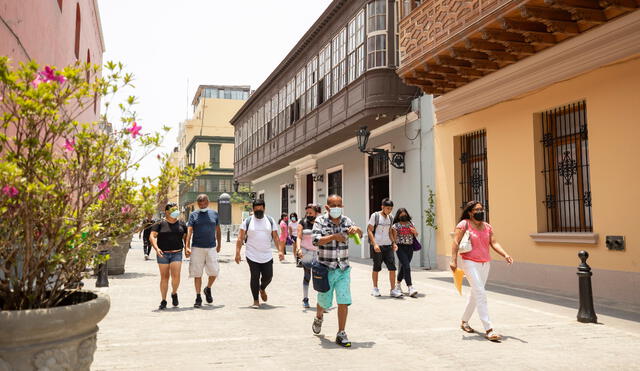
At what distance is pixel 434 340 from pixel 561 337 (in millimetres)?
1493

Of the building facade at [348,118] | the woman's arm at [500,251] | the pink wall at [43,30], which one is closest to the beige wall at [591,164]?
the building facade at [348,118]

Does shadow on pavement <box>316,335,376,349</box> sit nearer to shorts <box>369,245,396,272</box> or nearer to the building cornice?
shorts <box>369,245,396,272</box>

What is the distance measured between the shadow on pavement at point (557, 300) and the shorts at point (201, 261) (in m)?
5.36

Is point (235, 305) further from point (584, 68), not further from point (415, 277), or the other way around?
point (584, 68)

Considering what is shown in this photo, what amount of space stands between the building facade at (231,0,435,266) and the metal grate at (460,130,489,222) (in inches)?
52.9

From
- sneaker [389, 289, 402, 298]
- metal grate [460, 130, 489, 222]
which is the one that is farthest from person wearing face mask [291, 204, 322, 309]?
metal grate [460, 130, 489, 222]

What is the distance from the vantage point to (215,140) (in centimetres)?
6022

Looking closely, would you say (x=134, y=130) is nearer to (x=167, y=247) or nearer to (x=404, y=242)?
(x=167, y=247)

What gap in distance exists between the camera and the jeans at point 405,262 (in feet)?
30.5

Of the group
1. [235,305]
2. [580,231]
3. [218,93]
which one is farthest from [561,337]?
[218,93]

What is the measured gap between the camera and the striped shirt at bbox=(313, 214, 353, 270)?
235 inches

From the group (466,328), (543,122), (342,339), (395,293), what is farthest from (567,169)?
(342,339)

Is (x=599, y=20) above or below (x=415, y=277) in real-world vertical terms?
above

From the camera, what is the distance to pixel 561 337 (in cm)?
599
